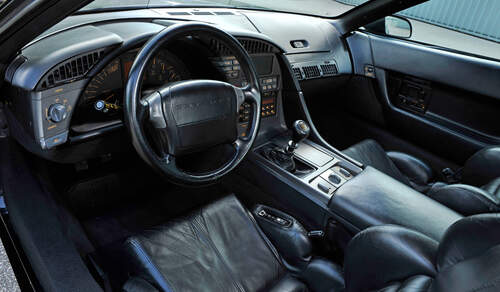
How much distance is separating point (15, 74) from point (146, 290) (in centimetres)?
82

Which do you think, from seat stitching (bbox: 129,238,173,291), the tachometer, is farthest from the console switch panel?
the tachometer

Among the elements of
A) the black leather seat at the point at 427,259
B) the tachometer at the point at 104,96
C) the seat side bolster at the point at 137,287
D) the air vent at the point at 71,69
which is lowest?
the seat side bolster at the point at 137,287

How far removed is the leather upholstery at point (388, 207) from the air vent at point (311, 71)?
3.54ft

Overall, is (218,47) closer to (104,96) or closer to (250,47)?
(250,47)

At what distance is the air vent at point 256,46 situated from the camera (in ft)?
5.75

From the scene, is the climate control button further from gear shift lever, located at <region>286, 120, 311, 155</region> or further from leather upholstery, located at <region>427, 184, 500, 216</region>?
leather upholstery, located at <region>427, 184, 500, 216</region>

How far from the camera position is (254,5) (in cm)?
264

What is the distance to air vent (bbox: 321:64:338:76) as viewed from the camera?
8.73ft

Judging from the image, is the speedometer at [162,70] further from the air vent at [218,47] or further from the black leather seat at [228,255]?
the black leather seat at [228,255]

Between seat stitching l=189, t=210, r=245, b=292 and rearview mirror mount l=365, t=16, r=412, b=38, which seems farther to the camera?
rearview mirror mount l=365, t=16, r=412, b=38

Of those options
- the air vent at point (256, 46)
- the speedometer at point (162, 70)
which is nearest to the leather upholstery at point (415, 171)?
the air vent at point (256, 46)

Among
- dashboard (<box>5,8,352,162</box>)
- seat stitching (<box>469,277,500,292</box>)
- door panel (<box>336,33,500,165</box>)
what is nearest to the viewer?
seat stitching (<box>469,277,500,292</box>)

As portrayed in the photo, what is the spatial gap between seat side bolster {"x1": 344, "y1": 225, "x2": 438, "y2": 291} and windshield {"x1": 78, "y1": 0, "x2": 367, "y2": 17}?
147 centimetres

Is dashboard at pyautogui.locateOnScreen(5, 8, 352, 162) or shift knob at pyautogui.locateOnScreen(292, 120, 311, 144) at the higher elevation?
dashboard at pyautogui.locateOnScreen(5, 8, 352, 162)
